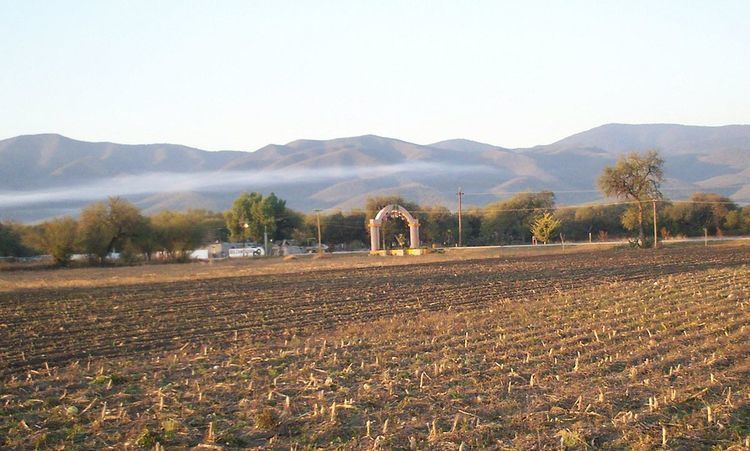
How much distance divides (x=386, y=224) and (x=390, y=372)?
87489mm

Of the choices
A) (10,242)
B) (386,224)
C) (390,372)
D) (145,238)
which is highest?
(386,224)

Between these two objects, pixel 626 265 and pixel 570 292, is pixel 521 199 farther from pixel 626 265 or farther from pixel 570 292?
pixel 570 292

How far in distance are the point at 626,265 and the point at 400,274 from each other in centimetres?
1152

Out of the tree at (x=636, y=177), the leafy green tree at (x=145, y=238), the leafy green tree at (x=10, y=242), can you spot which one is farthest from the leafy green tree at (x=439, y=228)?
the leafy green tree at (x=10, y=242)

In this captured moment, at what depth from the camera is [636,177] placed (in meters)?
71.4

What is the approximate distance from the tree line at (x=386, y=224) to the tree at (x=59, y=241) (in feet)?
0.29

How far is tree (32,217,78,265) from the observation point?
6997 centimetres

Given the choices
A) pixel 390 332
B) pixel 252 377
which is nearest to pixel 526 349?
pixel 390 332

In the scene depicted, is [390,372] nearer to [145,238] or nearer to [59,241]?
[59,241]

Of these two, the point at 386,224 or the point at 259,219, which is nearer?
the point at 386,224

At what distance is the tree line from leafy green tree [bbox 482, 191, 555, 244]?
135 mm

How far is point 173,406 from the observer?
10.8 metres

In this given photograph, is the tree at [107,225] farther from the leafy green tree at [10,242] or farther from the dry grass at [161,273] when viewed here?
the leafy green tree at [10,242]

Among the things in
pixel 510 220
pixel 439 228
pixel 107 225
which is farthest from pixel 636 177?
pixel 107 225
